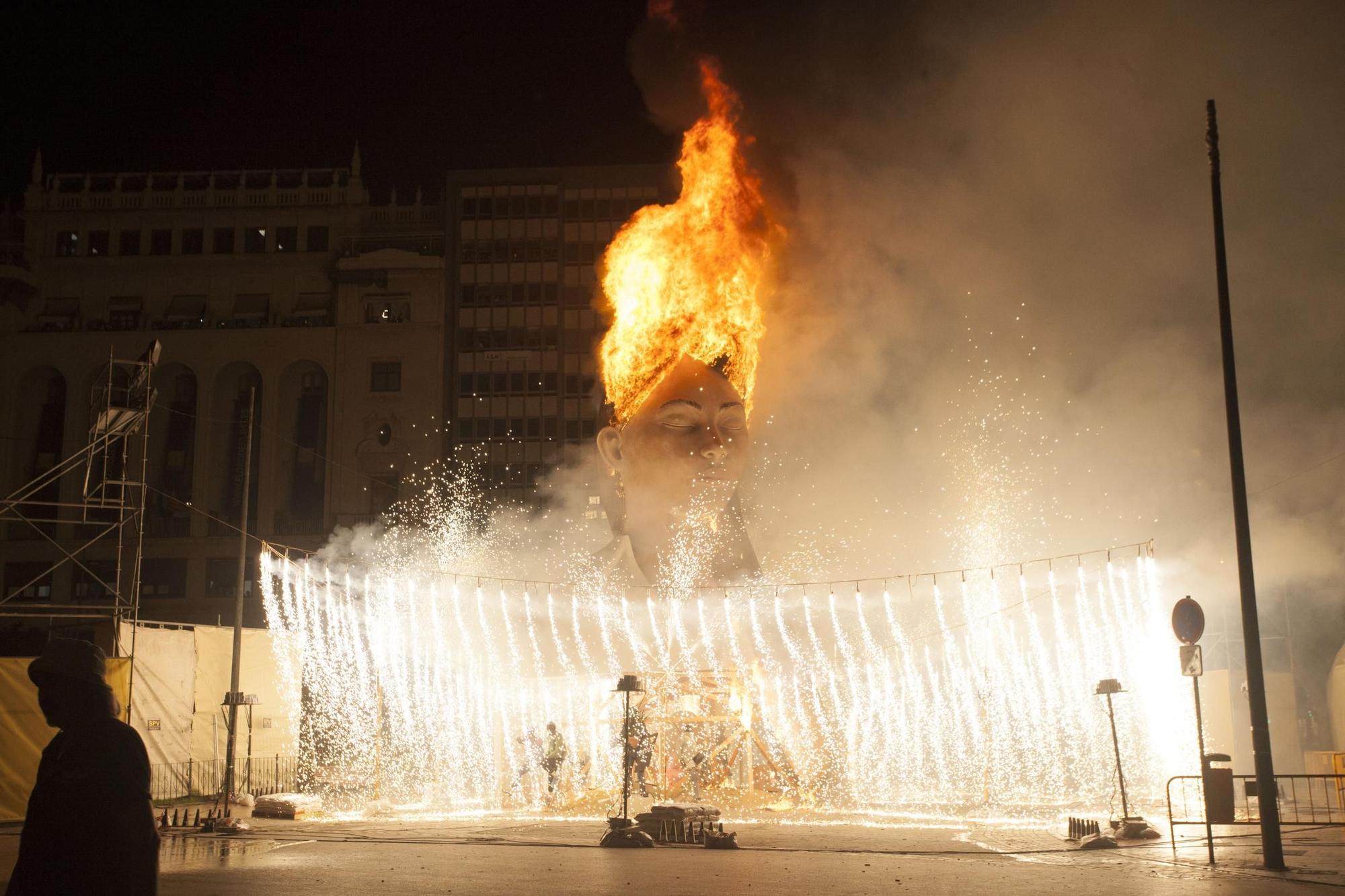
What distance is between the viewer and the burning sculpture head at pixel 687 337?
27.5 meters

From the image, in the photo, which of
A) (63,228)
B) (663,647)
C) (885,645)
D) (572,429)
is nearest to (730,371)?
(663,647)

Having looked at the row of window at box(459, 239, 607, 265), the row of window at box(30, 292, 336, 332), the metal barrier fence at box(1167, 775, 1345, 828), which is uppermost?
the row of window at box(459, 239, 607, 265)

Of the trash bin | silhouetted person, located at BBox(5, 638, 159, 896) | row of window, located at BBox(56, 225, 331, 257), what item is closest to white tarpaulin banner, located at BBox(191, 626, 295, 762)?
the trash bin

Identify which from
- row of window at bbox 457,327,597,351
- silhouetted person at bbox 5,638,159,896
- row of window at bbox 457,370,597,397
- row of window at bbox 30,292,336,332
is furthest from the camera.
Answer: row of window at bbox 457,327,597,351

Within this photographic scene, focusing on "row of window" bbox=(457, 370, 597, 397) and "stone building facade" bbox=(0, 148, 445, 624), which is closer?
"stone building facade" bbox=(0, 148, 445, 624)

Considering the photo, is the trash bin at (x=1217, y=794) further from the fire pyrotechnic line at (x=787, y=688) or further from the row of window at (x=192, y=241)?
the row of window at (x=192, y=241)

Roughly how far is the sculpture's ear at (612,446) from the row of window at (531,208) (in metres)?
34.5

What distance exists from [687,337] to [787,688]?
8.82 m

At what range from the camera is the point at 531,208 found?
202 feet

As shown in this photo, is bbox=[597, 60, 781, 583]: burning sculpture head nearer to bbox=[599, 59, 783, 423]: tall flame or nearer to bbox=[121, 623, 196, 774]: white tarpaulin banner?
bbox=[599, 59, 783, 423]: tall flame

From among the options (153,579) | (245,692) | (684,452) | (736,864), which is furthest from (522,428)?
(736,864)

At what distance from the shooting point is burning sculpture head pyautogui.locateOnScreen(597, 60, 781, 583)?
27.5m

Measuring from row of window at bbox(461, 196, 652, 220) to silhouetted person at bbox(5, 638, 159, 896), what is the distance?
58319 mm

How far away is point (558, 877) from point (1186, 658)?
7607mm
